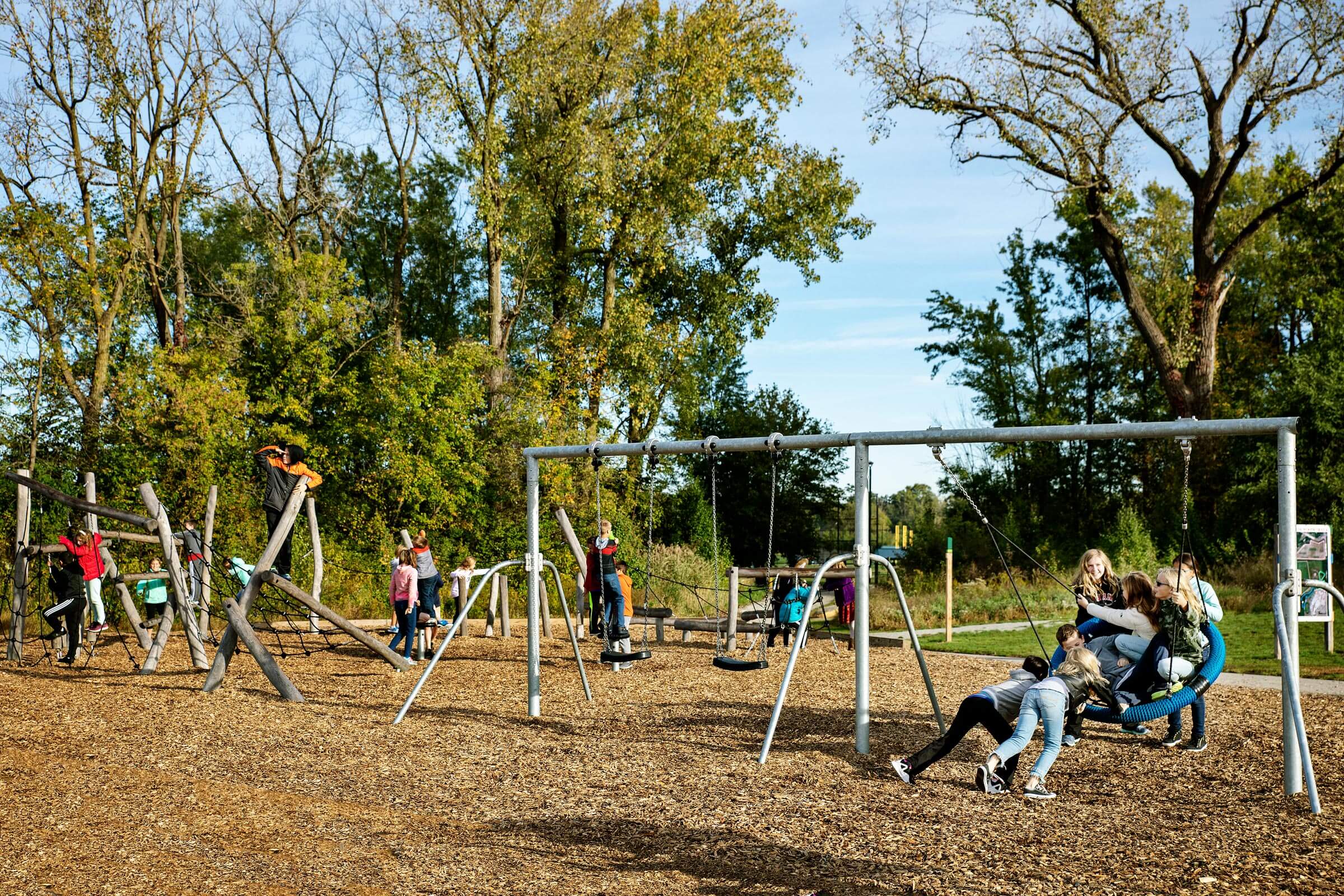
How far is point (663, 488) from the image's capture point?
2970 cm

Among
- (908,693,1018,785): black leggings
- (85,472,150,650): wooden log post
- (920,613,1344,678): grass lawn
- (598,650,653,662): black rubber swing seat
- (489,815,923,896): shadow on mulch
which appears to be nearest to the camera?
(489,815,923,896): shadow on mulch

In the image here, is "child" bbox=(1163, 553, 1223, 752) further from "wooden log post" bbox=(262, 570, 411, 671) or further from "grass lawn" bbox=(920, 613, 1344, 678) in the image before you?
"wooden log post" bbox=(262, 570, 411, 671)

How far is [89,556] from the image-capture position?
12.5m

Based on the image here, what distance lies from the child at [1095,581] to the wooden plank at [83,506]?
8445mm

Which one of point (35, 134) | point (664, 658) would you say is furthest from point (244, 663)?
point (35, 134)

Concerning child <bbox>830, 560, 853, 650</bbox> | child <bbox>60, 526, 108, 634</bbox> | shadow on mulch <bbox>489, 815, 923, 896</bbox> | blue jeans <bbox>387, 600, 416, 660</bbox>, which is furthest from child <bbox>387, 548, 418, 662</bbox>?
shadow on mulch <bbox>489, 815, 923, 896</bbox>

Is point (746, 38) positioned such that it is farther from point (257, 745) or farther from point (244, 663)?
point (257, 745)

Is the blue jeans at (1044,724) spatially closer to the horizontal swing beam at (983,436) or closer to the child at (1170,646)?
the child at (1170,646)

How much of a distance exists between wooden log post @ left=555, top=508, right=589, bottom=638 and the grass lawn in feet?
14.5

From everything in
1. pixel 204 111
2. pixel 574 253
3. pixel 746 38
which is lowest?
pixel 574 253

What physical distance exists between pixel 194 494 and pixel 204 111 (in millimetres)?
9069

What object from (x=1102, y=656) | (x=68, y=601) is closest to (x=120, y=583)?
(x=68, y=601)

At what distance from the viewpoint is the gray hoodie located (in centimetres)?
654

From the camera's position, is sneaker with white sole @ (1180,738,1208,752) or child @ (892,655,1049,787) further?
sneaker with white sole @ (1180,738,1208,752)
